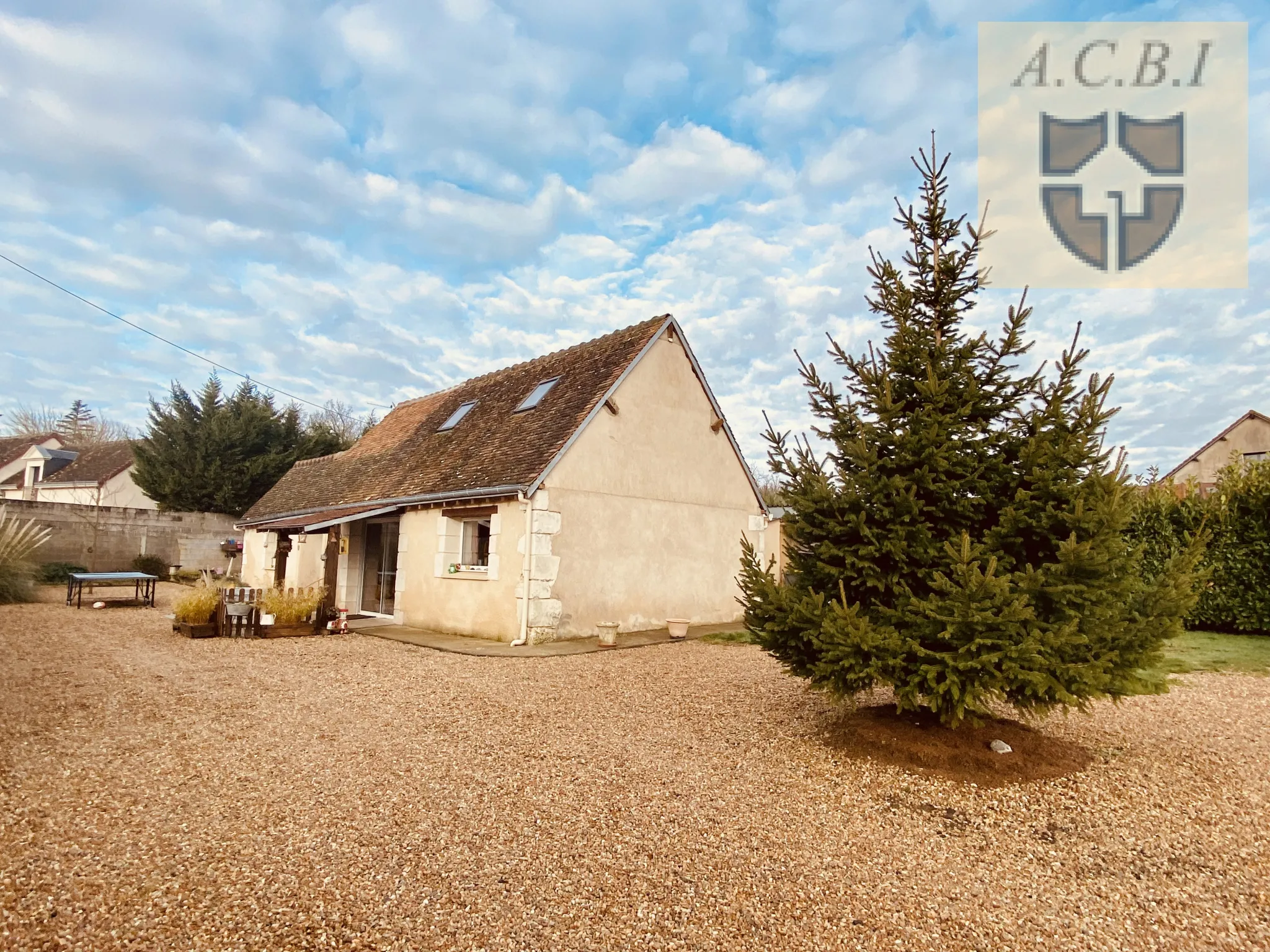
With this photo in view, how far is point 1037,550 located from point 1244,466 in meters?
10.8

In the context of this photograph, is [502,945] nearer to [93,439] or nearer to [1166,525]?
[1166,525]

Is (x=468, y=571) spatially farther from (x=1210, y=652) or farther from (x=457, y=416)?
(x=1210, y=652)

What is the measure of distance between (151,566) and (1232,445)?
3634 centimetres

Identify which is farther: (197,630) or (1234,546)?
(1234,546)

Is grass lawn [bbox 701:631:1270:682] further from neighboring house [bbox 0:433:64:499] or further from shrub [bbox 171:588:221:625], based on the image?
neighboring house [bbox 0:433:64:499]

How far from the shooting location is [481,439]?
13312 millimetres

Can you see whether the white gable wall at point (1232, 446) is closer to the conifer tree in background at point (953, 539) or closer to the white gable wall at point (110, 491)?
the conifer tree in background at point (953, 539)

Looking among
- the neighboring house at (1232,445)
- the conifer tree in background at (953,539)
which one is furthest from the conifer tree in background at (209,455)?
the neighboring house at (1232,445)

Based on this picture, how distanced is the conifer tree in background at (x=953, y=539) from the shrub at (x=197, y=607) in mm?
9832

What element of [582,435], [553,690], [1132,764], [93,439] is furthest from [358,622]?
[93,439]

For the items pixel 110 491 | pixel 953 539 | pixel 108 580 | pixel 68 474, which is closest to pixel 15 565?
pixel 108 580

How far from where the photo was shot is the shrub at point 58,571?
19.6 meters

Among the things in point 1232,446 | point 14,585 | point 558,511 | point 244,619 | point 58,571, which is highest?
point 1232,446

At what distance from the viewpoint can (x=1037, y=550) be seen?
186 inches
